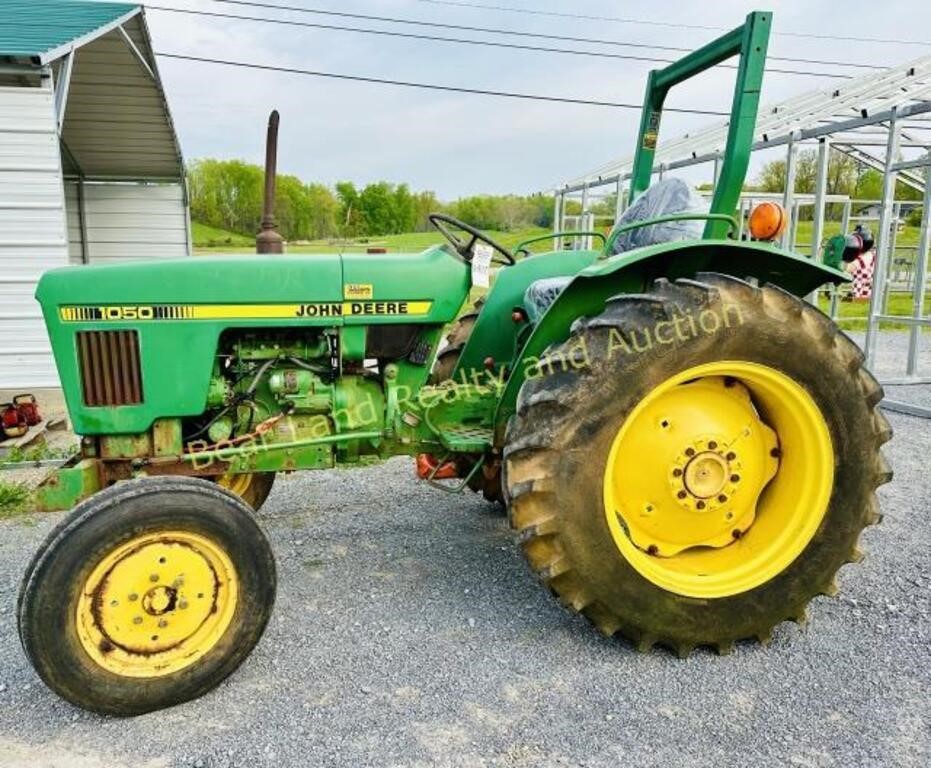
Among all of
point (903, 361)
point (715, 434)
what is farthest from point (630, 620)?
point (903, 361)

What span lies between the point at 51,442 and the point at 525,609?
12.9 ft

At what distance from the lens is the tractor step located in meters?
2.84

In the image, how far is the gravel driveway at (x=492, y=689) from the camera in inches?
80.3

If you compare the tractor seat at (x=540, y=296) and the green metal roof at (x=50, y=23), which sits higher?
the green metal roof at (x=50, y=23)

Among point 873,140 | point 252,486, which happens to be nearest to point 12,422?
point 252,486

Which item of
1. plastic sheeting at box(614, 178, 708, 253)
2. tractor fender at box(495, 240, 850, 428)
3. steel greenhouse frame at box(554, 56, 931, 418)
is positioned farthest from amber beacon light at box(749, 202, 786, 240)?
steel greenhouse frame at box(554, 56, 931, 418)

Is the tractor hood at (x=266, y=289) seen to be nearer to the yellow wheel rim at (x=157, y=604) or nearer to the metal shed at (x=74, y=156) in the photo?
the yellow wheel rim at (x=157, y=604)

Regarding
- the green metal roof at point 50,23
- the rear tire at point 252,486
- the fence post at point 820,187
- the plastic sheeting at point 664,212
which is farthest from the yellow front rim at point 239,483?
the fence post at point 820,187

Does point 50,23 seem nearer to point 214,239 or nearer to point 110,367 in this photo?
point 110,367

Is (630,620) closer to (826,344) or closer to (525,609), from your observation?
(525,609)

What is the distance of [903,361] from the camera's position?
31.7ft

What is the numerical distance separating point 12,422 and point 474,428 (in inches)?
145

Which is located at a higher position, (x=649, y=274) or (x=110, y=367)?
(x=649, y=274)

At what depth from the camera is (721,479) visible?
102 inches
